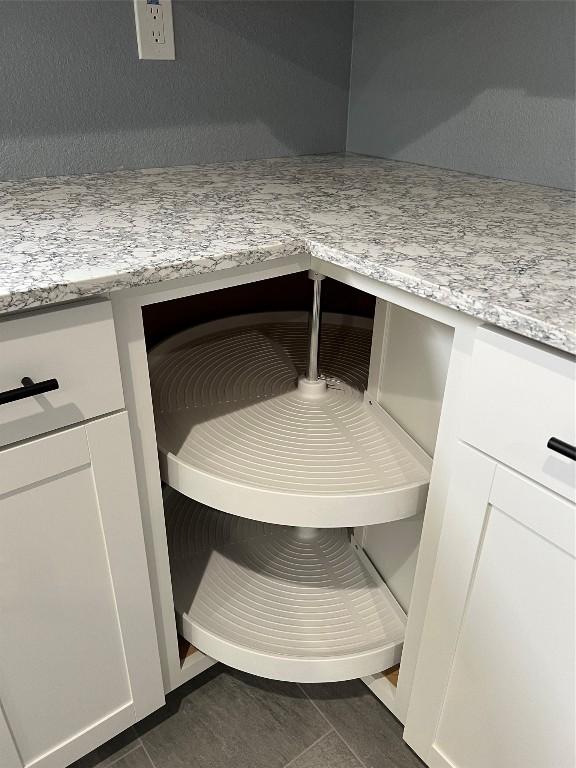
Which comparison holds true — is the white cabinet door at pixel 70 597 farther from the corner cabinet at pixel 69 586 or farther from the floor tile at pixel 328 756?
the floor tile at pixel 328 756

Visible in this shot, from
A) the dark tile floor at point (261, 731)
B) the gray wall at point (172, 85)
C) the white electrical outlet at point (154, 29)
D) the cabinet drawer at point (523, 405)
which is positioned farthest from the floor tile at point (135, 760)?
the white electrical outlet at point (154, 29)

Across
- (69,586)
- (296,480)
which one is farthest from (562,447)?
(69,586)

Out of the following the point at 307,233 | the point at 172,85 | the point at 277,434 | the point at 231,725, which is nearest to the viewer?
the point at 307,233

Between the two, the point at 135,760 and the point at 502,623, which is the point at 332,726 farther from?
the point at 502,623

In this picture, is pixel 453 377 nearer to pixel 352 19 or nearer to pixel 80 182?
pixel 80 182

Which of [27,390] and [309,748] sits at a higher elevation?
[27,390]

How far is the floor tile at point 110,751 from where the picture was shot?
3.55 feet

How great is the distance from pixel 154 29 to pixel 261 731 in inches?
53.8

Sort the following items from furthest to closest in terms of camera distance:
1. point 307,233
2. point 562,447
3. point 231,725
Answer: point 231,725
point 307,233
point 562,447

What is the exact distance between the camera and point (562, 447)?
624 mm

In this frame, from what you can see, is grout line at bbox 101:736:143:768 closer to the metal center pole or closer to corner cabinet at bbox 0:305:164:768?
corner cabinet at bbox 0:305:164:768

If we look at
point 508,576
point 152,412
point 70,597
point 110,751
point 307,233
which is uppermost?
point 307,233

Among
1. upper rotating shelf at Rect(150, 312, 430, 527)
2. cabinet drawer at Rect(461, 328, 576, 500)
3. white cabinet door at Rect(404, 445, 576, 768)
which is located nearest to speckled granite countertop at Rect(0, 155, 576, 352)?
cabinet drawer at Rect(461, 328, 576, 500)

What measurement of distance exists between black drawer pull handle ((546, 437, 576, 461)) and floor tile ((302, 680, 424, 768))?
760mm
